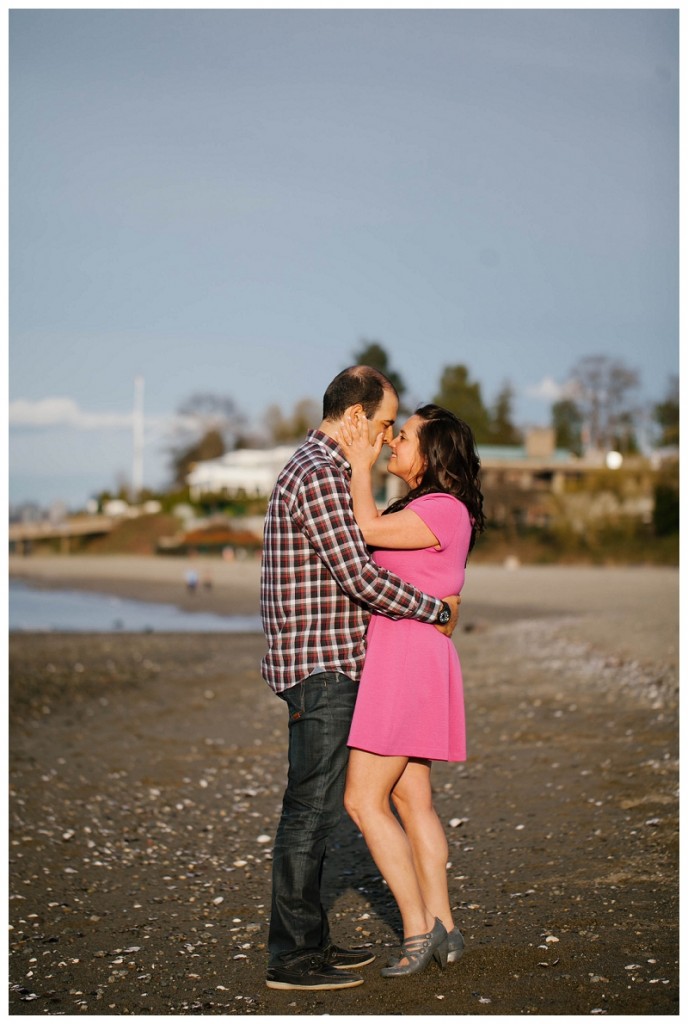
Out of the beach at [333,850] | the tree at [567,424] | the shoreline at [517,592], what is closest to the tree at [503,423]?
the tree at [567,424]

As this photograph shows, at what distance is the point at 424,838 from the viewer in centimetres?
438

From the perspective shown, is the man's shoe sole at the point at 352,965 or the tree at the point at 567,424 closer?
the man's shoe sole at the point at 352,965

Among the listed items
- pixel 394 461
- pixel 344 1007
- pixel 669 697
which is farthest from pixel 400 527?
pixel 669 697

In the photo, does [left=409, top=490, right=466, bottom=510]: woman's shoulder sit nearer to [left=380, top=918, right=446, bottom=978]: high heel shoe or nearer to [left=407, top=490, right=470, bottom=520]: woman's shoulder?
[left=407, top=490, right=470, bottom=520]: woman's shoulder

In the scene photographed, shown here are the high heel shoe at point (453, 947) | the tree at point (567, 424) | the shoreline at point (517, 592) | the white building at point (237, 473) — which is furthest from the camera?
the white building at point (237, 473)

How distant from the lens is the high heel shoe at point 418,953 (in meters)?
4.29

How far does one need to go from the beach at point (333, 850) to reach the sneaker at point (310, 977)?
62 millimetres

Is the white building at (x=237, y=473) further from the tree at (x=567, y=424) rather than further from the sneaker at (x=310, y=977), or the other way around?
the sneaker at (x=310, y=977)

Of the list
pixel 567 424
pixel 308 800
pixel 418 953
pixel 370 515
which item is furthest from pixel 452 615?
pixel 567 424

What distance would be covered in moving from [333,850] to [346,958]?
229 cm

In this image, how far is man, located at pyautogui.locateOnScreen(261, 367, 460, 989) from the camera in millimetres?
4152

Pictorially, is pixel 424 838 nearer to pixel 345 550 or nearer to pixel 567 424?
pixel 345 550

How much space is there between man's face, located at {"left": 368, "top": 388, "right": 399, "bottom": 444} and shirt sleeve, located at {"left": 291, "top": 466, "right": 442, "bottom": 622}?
23cm

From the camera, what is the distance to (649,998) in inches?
161
